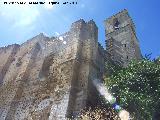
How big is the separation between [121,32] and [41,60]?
1083 centimetres

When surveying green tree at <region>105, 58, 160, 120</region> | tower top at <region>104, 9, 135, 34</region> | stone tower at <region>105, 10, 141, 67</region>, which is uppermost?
tower top at <region>104, 9, 135, 34</region>

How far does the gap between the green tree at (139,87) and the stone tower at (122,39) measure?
808cm

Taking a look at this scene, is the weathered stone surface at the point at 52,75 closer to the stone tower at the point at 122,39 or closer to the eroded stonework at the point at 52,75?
the eroded stonework at the point at 52,75

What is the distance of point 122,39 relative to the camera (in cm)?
2712

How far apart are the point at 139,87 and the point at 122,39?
1345 centimetres

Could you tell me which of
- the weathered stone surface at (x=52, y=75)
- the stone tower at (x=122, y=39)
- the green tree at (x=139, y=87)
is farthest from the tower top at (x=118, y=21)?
the green tree at (x=139, y=87)

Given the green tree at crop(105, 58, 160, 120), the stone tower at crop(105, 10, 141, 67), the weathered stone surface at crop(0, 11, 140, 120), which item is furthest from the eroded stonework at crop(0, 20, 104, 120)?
the stone tower at crop(105, 10, 141, 67)

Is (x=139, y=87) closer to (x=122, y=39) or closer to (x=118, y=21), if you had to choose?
(x=122, y=39)

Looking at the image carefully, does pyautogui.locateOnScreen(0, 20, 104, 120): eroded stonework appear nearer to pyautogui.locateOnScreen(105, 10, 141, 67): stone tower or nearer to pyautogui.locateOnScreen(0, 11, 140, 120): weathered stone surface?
pyautogui.locateOnScreen(0, 11, 140, 120): weathered stone surface

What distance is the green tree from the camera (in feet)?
44.5

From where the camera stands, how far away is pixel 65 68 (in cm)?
1628

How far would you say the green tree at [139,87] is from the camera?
44.5 ft

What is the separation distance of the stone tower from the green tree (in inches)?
318

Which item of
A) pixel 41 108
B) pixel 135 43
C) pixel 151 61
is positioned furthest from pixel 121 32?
pixel 41 108
